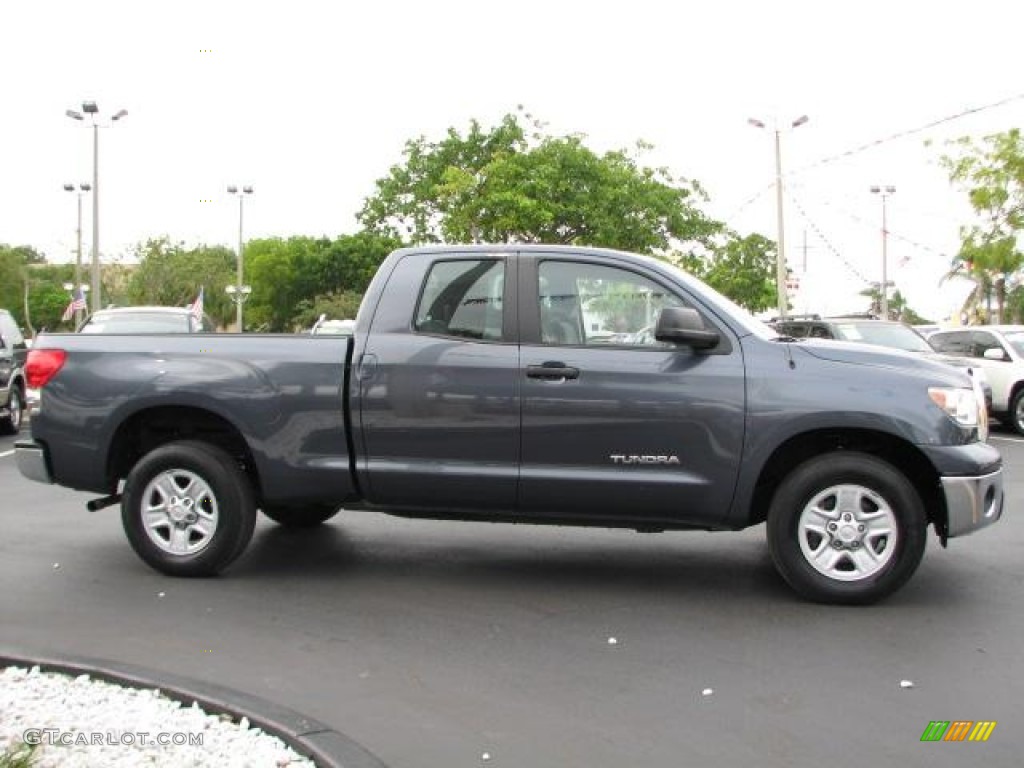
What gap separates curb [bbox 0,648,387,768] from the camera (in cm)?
343

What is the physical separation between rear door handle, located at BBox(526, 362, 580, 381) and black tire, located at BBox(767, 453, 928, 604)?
4.15 feet

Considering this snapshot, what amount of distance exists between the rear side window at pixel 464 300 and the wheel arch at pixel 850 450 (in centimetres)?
167

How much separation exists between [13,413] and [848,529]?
43.9 feet

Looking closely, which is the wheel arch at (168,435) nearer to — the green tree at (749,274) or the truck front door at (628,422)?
the truck front door at (628,422)

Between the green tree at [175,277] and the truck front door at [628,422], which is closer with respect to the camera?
the truck front door at [628,422]

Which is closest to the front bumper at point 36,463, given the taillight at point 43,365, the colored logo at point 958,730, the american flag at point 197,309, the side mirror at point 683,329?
the taillight at point 43,365

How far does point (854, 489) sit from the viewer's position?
216 inches

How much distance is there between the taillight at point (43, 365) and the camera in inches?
246

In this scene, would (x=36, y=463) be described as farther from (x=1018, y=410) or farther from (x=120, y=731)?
(x=1018, y=410)

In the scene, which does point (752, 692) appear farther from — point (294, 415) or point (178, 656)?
point (294, 415)

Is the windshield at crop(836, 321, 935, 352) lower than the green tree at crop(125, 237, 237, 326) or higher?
lower

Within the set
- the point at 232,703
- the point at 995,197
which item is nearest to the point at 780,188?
the point at 995,197

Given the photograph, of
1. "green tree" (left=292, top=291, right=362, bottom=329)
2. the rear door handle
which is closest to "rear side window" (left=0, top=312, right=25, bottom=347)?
the rear door handle

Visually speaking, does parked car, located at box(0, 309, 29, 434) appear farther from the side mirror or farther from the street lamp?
the street lamp
